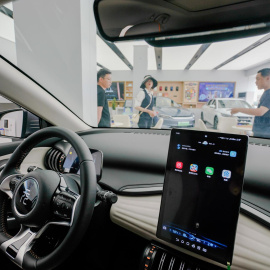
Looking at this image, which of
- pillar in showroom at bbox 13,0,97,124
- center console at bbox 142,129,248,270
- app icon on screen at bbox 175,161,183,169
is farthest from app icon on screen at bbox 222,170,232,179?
pillar in showroom at bbox 13,0,97,124

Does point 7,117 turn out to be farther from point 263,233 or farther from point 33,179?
point 263,233

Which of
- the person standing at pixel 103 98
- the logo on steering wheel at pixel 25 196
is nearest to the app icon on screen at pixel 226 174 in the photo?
the logo on steering wheel at pixel 25 196

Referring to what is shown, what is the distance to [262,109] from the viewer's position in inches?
72.7

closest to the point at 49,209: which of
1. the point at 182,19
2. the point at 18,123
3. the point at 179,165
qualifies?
the point at 179,165

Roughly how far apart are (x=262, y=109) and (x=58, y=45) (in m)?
1.81

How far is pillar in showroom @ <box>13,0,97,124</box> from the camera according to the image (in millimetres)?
1739

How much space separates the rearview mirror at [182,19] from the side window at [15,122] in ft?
2.87

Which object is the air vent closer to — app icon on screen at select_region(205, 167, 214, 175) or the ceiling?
app icon on screen at select_region(205, 167, 214, 175)

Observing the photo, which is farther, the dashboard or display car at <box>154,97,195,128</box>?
display car at <box>154,97,195,128</box>

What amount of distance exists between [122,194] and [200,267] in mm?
525

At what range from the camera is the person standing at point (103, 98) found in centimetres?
204

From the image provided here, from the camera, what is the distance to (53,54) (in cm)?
181

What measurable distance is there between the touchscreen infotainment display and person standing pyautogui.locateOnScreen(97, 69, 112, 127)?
4.14 feet

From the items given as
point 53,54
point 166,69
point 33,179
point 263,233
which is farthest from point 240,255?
point 166,69
